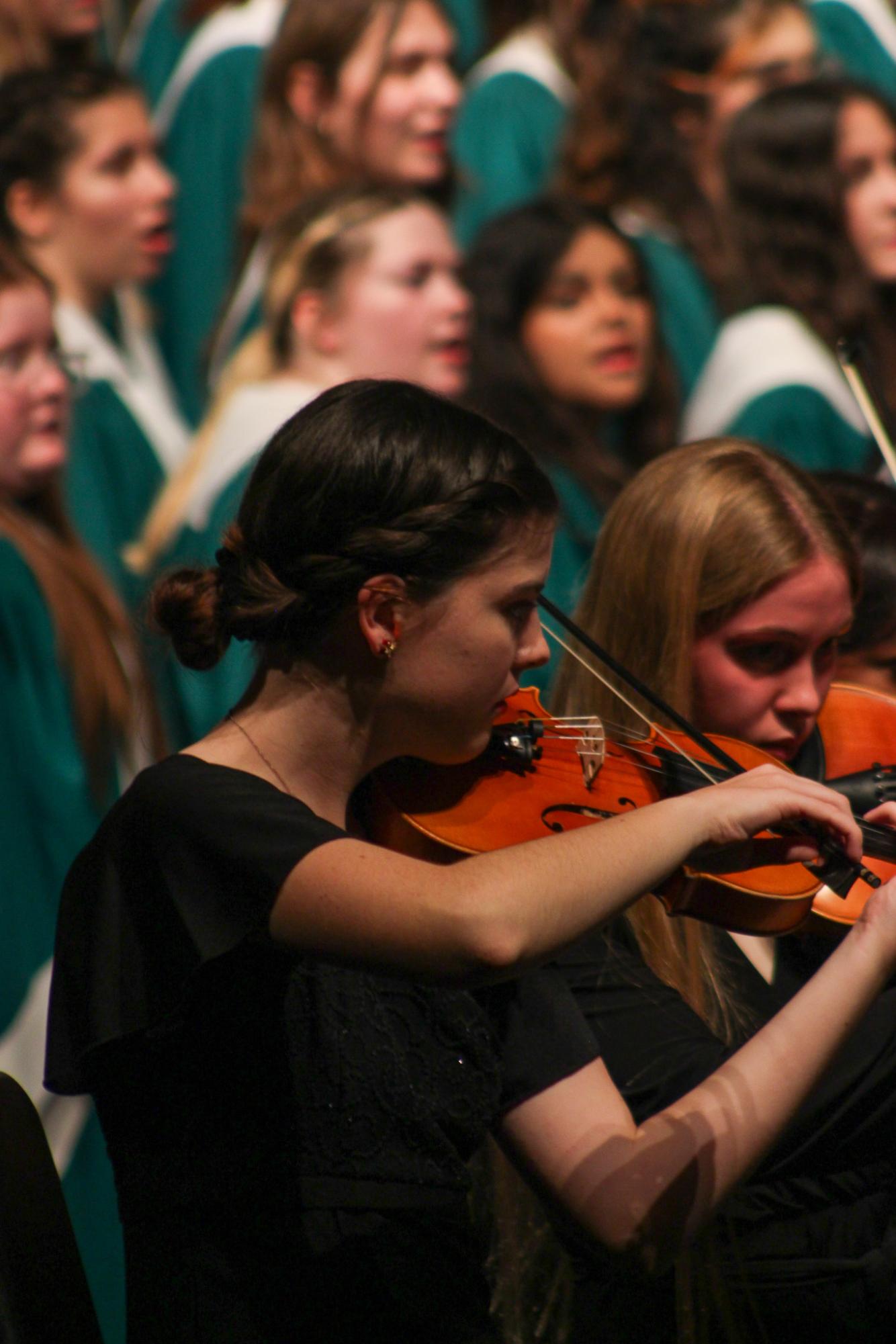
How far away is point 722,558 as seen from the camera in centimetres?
159

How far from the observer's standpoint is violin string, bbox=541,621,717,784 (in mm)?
1435

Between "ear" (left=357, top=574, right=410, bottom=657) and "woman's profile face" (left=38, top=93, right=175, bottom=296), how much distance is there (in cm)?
221

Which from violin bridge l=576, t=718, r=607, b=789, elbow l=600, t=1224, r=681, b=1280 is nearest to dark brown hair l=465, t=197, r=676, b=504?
violin bridge l=576, t=718, r=607, b=789

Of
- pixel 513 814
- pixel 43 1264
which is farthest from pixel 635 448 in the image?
pixel 43 1264

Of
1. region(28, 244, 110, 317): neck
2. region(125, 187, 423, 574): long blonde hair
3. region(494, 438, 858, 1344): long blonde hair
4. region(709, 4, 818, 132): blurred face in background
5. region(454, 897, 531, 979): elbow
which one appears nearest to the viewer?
region(454, 897, 531, 979): elbow

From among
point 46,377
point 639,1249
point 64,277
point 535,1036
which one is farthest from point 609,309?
point 639,1249

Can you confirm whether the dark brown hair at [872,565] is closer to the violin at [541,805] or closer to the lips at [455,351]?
the violin at [541,805]

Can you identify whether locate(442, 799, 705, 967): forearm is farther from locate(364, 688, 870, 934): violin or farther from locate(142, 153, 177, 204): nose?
locate(142, 153, 177, 204): nose

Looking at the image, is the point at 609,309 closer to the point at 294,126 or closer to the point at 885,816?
the point at 294,126

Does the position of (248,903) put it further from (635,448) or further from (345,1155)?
(635,448)

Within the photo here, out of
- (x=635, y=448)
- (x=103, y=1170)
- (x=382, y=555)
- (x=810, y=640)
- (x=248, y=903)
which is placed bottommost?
(x=103, y=1170)

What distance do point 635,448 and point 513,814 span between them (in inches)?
83.1

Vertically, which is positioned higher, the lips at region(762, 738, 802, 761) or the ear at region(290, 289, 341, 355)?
the ear at region(290, 289, 341, 355)

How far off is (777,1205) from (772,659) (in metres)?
0.47
